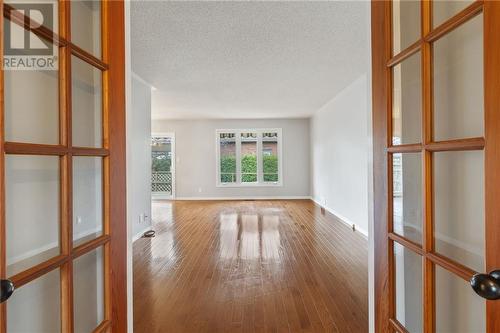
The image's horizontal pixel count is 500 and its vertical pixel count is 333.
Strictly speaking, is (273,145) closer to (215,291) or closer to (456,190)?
(215,291)

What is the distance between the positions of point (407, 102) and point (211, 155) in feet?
28.6

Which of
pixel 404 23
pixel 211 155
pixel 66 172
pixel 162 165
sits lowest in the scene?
pixel 66 172

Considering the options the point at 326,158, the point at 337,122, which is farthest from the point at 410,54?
the point at 326,158

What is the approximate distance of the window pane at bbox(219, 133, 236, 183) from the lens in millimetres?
9656

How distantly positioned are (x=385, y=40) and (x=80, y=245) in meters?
1.32

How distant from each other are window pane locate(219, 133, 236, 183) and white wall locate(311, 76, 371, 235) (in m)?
2.81

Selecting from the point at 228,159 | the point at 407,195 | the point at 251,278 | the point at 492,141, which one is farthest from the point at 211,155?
the point at 492,141

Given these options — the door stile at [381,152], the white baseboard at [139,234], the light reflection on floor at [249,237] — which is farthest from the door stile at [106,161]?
the white baseboard at [139,234]

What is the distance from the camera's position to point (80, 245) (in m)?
0.94

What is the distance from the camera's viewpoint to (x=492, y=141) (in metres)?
0.67

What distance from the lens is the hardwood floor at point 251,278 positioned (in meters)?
2.26

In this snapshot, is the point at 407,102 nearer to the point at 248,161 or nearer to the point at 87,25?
the point at 87,25

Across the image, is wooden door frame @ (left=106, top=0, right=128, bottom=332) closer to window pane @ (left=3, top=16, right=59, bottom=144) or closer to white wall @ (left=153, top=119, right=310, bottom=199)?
window pane @ (left=3, top=16, right=59, bottom=144)

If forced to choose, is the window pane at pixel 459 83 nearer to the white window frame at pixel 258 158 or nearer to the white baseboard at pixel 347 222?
the white baseboard at pixel 347 222
